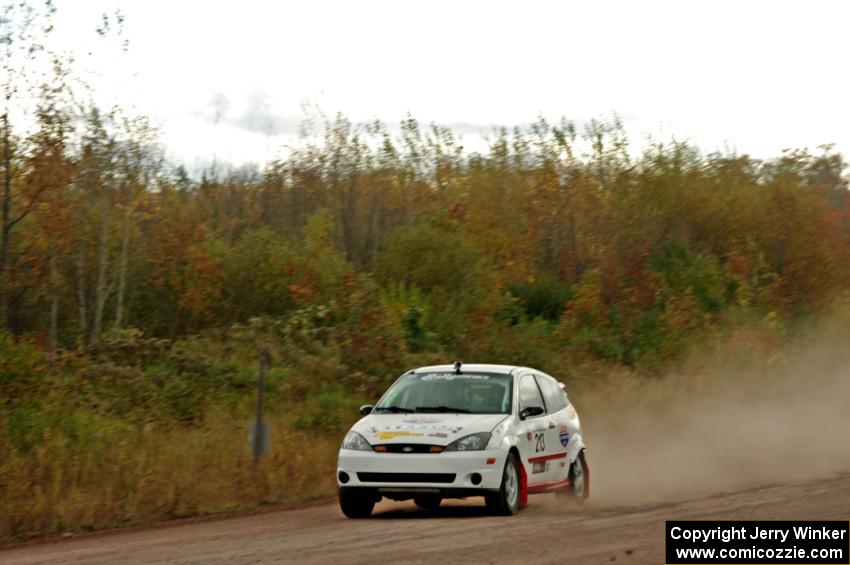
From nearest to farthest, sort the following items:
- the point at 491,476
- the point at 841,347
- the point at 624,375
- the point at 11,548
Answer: the point at 11,548 → the point at 491,476 → the point at 624,375 → the point at 841,347

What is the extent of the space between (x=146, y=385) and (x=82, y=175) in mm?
5964

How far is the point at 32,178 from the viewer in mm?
23562

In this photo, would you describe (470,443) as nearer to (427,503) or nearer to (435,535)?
(435,535)

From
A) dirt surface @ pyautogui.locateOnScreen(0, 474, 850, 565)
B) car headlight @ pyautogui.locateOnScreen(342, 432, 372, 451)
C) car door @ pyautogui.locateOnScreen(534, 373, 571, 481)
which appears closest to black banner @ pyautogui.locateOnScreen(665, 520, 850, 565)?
dirt surface @ pyautogui.locateOnScreen(0, 474, 850, 565)

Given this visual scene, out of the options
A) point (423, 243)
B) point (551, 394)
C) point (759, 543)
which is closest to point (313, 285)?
point (423, 243)

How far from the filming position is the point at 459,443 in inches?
554

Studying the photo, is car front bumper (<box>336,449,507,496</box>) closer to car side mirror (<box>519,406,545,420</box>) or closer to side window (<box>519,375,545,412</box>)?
car side mirror (<box>519,406,545,420</box>)

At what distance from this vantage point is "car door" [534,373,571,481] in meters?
15.8

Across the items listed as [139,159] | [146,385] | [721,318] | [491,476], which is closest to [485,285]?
[721,318]

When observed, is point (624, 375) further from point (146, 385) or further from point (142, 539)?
point (142, 539)

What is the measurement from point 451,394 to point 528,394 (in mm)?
1028

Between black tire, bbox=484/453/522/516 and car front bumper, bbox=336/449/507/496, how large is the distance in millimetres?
152

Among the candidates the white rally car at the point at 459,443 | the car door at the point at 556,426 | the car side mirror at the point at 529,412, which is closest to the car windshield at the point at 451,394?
the white rally car at the point at 459,443

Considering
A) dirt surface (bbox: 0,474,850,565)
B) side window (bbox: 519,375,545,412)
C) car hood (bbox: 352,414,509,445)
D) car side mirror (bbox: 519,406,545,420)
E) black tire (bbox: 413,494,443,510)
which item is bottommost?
dirt surface (bbox: 0,474,850,565)
